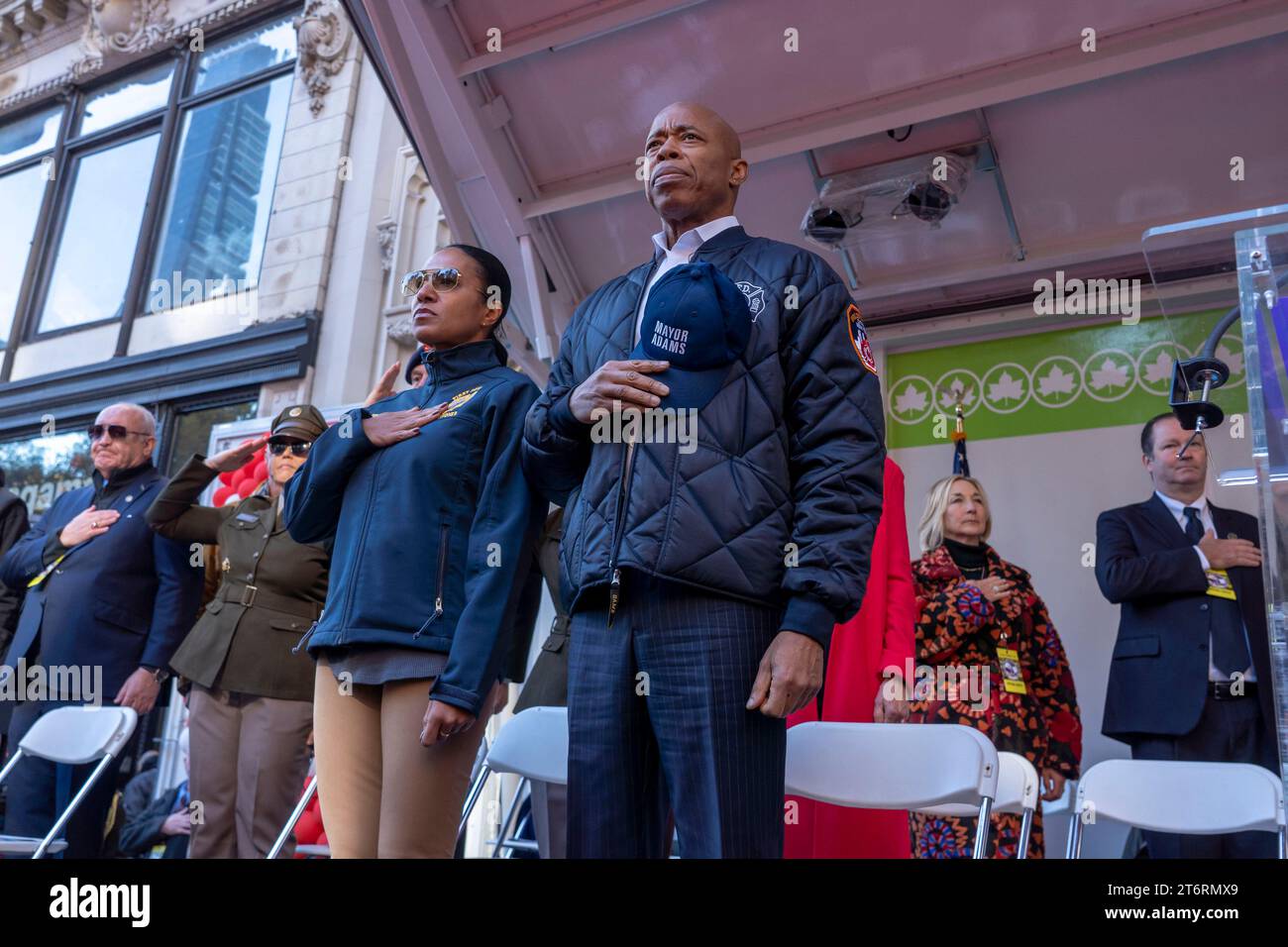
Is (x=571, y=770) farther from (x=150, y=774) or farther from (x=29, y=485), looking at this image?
(x=29, y=485)

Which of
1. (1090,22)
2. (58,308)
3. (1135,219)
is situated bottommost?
(1135,219)

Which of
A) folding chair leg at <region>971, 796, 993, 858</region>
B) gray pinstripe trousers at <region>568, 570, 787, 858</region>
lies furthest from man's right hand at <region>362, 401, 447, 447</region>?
folding chair leg at <region>971, 796, 993, 858</region>

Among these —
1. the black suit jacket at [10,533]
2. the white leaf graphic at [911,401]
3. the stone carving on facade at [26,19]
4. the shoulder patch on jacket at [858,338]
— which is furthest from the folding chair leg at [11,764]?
the stone carving on facade at [26,19]

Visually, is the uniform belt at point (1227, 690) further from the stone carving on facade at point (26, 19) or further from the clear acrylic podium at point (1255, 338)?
the stone carving on facade at point (26, 19)

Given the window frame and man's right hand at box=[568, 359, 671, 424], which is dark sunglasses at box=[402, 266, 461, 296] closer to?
man's right hand at box=[568, 359, 671, 424]

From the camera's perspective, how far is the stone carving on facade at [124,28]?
11406 mm

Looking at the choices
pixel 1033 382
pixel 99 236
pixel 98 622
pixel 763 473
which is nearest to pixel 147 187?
pixel 99 236

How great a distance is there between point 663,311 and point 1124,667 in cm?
252

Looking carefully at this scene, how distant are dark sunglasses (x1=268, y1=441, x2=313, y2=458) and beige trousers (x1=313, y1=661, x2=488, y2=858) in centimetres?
179

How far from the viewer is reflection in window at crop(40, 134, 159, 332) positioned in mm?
10961

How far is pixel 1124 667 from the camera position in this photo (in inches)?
147

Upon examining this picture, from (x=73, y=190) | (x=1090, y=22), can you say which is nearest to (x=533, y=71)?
(x=1090, y=22)

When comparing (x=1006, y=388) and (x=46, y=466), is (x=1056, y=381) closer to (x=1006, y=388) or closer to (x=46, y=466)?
(x=1006, y=388)

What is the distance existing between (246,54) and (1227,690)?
10120 millimetres
